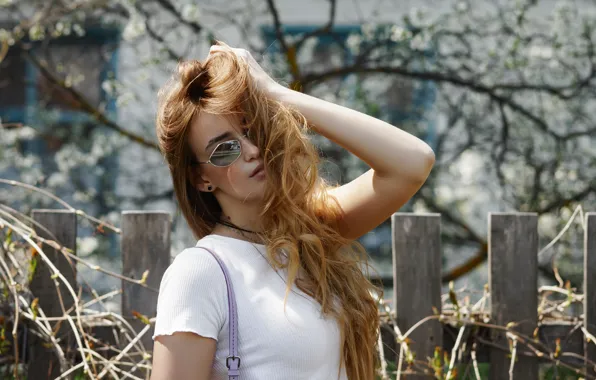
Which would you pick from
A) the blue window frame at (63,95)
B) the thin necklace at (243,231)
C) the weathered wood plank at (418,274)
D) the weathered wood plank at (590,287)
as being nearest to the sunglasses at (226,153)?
the thin necklace at (243,231)

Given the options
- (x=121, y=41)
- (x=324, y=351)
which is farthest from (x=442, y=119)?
(x=324, y=351)

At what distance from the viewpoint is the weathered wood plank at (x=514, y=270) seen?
2588 mm

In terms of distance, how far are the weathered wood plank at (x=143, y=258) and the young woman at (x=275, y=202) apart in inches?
25.3

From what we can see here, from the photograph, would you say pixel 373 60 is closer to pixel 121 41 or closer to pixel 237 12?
pixel 237 12

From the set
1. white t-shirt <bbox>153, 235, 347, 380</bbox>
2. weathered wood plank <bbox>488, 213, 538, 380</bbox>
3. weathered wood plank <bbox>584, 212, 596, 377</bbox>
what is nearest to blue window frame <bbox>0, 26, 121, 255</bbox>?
weathered wood plank <bbox>488, 213, 538, 380</bbox>

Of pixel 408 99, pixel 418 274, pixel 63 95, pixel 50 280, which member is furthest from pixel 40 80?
pixel 418 274

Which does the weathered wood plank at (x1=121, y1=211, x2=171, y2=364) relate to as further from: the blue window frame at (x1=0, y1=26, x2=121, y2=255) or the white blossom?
the blue window frame at (x1=0, y1=26, x2=121, y2=255)

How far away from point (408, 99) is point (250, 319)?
3.99 m

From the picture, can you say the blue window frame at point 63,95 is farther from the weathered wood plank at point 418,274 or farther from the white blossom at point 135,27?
the weathered wood plank at point 418,274

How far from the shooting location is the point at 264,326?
1.66 metres

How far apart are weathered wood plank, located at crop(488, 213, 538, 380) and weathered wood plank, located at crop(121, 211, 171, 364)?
1.07 metres

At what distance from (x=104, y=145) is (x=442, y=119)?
7.84 ft

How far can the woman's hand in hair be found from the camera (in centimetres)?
187

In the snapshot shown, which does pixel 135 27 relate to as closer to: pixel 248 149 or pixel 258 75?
pixel 258 75
